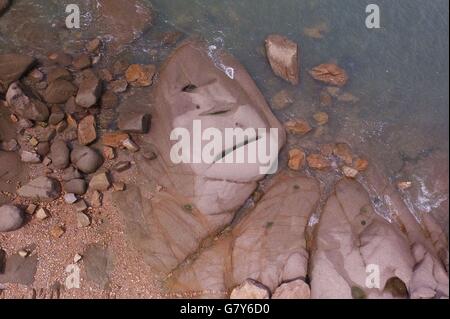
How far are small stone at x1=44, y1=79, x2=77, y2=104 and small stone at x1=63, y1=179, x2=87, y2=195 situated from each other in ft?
6.82

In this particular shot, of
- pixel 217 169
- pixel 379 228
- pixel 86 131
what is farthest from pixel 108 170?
pixel 379 228

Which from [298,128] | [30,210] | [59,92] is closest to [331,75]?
[298,128]

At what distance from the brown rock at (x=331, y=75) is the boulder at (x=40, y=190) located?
21.5 ft

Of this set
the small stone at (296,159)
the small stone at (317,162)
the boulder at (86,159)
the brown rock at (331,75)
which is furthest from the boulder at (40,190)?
the brown rock at (331,75)

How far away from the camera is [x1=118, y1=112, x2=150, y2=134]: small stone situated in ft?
27.6

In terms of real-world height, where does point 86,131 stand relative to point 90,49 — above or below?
below

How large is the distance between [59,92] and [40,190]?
2.33 metres

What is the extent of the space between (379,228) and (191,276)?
383 cm

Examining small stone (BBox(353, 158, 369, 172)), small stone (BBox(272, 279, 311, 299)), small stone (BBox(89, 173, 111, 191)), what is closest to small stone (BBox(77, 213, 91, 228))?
small stone (BBox(89, 173, 111, 191))

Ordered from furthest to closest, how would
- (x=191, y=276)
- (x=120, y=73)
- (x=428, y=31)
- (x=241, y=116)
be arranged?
1. (x=428, y=31)
2. (x=120, y=73)
3. (x=241, y=116)
4. (x=191, y=276)

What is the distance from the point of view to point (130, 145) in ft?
27.2

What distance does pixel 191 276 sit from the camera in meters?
7.32

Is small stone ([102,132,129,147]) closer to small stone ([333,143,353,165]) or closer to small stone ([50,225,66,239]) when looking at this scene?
small stone ([50,225,66,239])

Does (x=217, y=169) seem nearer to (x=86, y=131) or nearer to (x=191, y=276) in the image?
(x=191, y=276)
